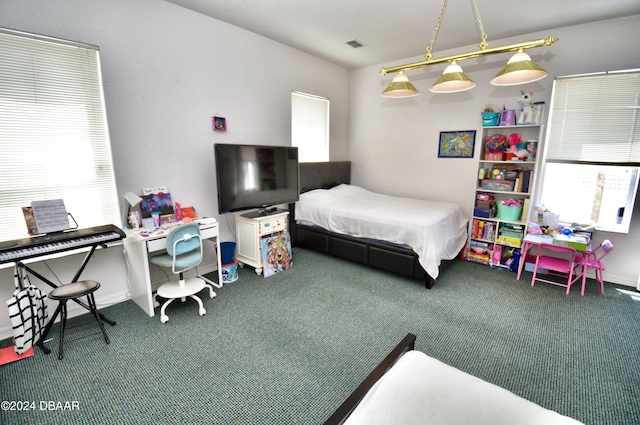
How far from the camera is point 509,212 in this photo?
3.88m

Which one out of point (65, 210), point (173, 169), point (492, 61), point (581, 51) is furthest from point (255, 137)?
point (581, 51)

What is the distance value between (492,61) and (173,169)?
439 centimetres

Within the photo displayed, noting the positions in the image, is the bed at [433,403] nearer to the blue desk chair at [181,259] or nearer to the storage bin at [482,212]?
the blue desk chair at [181,259]

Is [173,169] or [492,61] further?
[492,61]

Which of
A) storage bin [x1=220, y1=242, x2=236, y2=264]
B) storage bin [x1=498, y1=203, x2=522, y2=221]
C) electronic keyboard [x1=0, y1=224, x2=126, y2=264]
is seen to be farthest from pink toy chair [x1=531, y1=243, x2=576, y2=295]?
electronic keyboard [x1=0, y1=224, x2=126, y2=264]

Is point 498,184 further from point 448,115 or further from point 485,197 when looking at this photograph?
point 448,115

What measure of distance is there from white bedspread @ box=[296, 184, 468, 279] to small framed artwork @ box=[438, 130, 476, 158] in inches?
33.3

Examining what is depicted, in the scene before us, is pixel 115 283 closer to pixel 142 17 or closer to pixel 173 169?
pixel 173 169

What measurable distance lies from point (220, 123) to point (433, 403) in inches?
136

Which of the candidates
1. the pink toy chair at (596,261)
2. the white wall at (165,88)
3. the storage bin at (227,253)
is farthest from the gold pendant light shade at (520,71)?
the storage bin at (227,253)

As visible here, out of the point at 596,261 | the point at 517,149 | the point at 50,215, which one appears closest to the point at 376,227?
the point at 517,149

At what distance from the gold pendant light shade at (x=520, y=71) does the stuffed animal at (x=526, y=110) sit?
1386 mm

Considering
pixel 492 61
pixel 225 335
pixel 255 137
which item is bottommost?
pixel 225 335

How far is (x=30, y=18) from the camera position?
2.28m
